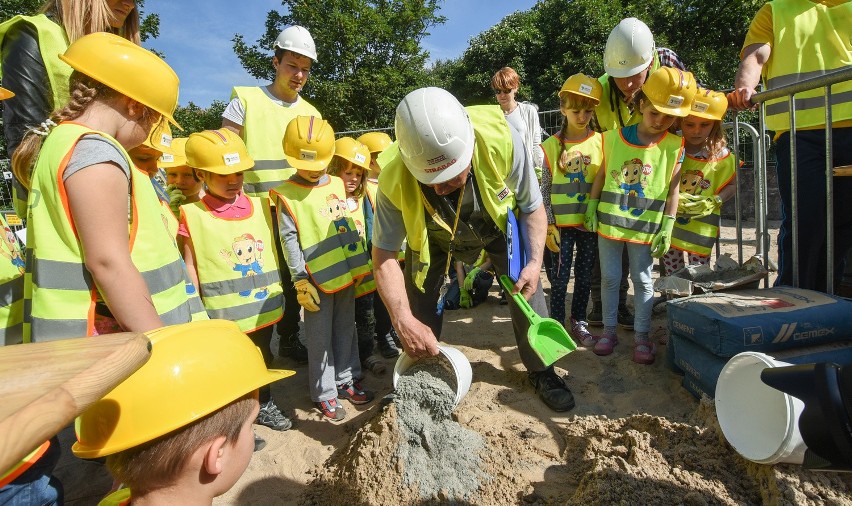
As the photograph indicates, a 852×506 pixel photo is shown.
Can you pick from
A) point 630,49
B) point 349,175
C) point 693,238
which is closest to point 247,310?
point 349,175

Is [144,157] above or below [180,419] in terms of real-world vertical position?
above

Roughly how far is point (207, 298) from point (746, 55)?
3677 mm

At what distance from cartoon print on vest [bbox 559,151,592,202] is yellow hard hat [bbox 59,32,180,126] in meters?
2.95

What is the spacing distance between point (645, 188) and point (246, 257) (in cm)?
274

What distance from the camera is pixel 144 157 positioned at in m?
2.78

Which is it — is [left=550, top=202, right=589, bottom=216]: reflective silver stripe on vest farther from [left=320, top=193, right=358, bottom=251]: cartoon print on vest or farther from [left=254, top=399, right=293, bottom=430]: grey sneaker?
[left=254, top=399, right=293, bottom=430]: grey sneaker

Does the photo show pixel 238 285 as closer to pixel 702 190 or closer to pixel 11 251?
pixel 11 251

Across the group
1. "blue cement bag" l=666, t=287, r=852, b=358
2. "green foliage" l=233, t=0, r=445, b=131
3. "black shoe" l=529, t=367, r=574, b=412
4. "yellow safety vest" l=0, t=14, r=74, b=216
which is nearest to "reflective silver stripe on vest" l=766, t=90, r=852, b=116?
"blue cement bag" l=666, t=287, r=852, b=358

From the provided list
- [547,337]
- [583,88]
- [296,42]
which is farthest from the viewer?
[583,88]

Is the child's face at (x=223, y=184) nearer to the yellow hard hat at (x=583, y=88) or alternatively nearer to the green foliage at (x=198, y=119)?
the yellow hard hat at (x=583, y=88)

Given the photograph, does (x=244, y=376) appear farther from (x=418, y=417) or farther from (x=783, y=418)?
(x=783, y=418)

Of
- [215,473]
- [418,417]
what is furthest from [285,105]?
[215,473]

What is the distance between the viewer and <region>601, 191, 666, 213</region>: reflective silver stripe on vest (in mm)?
3436

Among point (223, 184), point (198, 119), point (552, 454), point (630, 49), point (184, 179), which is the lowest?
point (552, 454)
